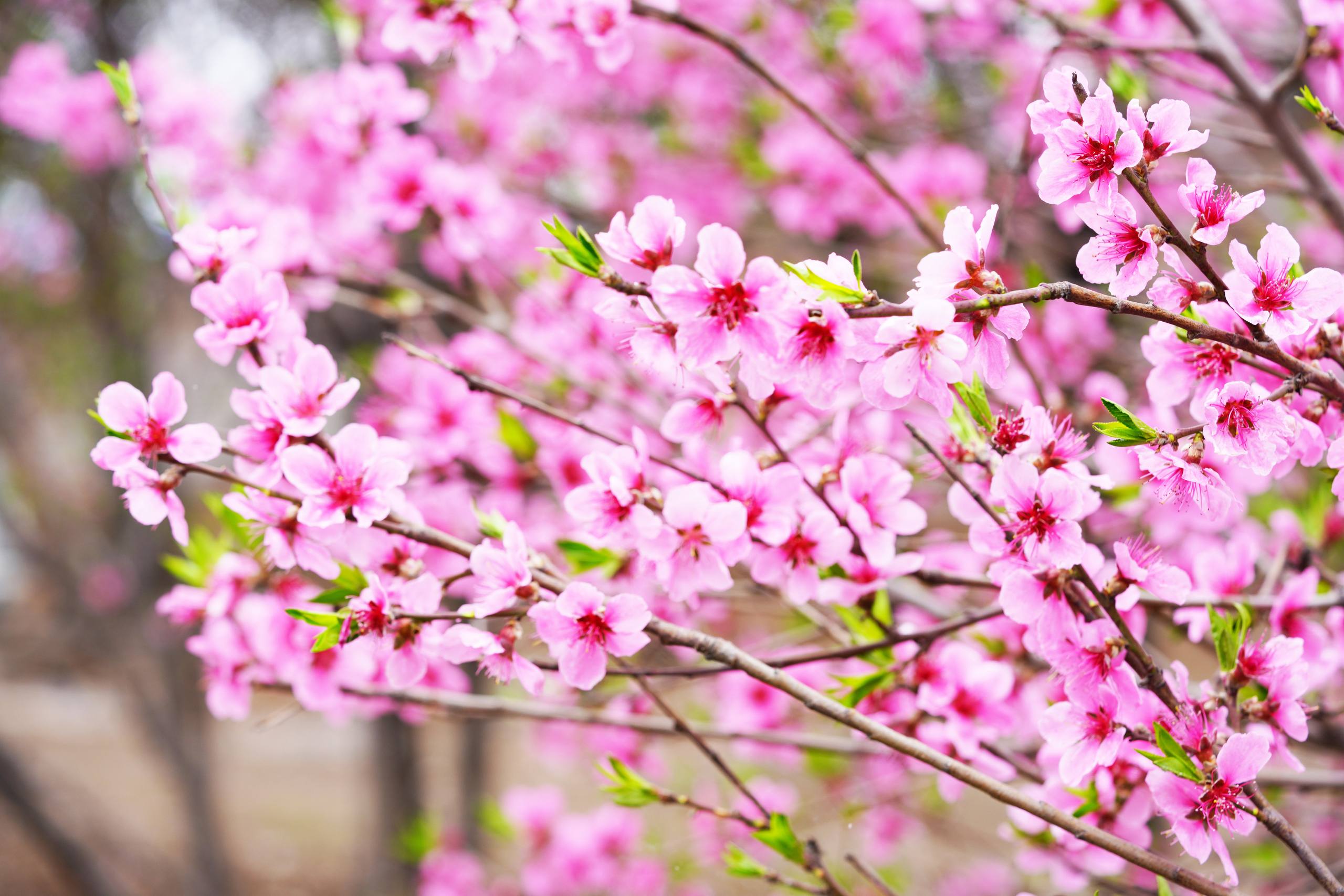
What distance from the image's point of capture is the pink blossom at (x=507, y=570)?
1.17 metres

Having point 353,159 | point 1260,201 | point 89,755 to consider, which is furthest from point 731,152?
point 89,755

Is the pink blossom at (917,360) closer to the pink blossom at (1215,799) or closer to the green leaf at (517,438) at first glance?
the pink blossom at (1215,799)

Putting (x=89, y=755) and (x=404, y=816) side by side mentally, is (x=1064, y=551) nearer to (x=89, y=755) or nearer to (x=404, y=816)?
(x=404, y=816)

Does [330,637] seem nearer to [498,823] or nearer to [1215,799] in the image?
[1215,799]

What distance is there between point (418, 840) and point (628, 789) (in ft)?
7.17

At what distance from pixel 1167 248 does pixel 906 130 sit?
347 centimetres

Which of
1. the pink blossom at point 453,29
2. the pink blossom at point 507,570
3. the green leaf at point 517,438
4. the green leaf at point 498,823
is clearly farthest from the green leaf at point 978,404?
the green leaf at point 498,823

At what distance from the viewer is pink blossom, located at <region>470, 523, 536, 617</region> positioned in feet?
3.82

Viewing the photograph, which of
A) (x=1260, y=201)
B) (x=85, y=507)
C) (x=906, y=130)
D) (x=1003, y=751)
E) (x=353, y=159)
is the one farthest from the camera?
(x=85, y=507)

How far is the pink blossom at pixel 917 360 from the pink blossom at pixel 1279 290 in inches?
12.5

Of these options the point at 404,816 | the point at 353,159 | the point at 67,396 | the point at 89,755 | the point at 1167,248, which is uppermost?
the point at 67,396

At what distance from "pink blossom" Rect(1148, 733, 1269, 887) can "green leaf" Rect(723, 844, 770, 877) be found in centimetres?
63

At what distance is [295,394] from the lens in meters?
1.26

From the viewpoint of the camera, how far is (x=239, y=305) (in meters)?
1.36
